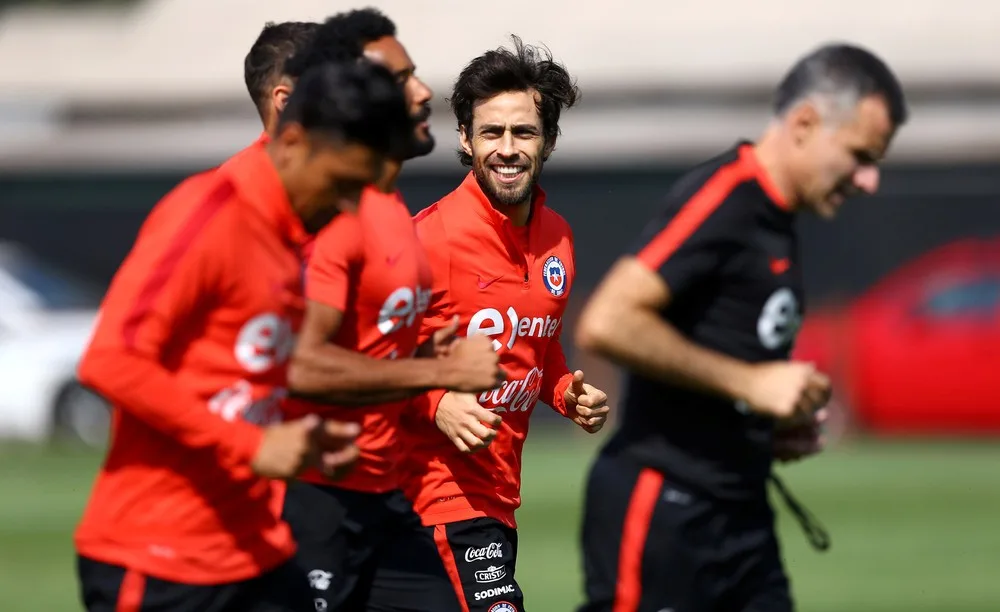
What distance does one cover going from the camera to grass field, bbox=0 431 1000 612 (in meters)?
11.7

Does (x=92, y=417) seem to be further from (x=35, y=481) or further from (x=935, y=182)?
(x=935, y=182)

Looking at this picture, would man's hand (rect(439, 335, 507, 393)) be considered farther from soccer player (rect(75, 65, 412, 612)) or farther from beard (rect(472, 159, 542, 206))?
beard (rect(472, 159, 542, 206))

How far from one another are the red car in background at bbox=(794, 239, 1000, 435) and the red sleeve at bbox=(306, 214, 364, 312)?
1685 centimetres

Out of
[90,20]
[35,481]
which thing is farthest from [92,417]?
[90,20]

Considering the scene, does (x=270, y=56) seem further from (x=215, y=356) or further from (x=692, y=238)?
(x=692, y=238)

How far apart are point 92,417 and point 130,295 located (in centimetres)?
1808

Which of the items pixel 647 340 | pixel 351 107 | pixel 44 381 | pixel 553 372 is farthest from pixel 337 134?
pixel 44 381

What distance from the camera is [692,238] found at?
4.96 m

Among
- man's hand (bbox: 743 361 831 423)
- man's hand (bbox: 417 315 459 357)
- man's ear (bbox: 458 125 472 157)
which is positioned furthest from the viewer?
man's ear (bbox: 458 125 472 157)

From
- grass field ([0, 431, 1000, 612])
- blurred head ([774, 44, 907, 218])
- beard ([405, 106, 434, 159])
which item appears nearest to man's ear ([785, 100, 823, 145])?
blurred head ([774, 44, 907, 218])

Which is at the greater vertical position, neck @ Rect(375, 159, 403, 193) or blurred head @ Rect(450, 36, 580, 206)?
blurred head @ Rect(450, 36, 580, 206)

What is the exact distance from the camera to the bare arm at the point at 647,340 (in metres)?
4.84

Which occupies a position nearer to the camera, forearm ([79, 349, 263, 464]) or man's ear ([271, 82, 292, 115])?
forearm ([79, 349, 263, 464])

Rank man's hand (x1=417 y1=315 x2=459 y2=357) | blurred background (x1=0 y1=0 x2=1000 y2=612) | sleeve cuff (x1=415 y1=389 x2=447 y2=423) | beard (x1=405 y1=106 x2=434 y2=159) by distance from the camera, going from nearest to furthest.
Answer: beard (x1=405 y1=106 x2=434 y2=159), man's hand (x1=417 y1=315 x2=459 y2=357), sleeve cuff (x1=415 y1=389 x2=447 y2=423), blurred background (x1=0 y1=0 x2=1000 y2=612)
